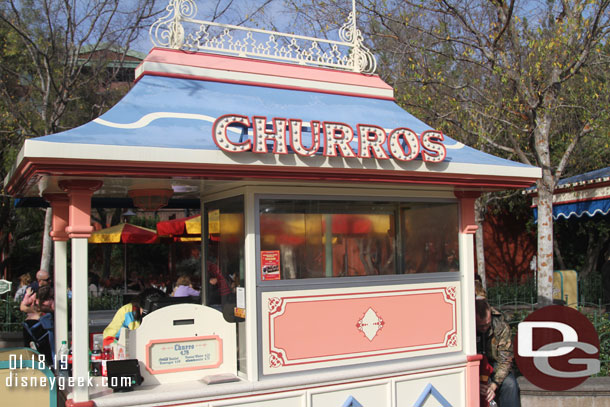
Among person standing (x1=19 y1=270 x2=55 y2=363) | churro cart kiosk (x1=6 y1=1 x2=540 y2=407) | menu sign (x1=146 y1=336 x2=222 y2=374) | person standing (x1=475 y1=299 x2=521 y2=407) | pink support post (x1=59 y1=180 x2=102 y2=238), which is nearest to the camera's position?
pink support post (x1=59 y1=180 x2=102 y2=238)

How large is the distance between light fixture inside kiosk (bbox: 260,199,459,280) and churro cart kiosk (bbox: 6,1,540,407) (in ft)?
0.05

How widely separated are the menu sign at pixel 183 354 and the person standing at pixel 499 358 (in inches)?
125

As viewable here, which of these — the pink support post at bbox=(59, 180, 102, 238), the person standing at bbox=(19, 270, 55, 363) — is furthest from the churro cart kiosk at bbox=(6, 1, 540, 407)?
the person standing at bbox=(19, 270, 55, 363)

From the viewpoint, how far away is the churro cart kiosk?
551 cm

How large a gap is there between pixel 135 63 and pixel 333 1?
7.99 metres

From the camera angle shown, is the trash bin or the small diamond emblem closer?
the small diamond emblem

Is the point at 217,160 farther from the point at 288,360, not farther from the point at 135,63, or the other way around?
the point at 135,63

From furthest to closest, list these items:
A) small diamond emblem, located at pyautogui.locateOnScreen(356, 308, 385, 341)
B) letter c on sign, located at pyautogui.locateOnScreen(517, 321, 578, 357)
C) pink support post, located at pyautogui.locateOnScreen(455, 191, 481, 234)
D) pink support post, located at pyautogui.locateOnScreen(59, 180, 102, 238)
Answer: letter c on sign, located at pyautogui.locateOnScreen(517, 321, 578, 357)
pink support post, located at pyautogui.locateOnScreen(455, 191, 481, 234)
small diamond emblem, located at pyautogui.locateOnScreen(356, 308, 385, 341)
pink support post, located at pyautogui.locateOnScreen(59, 180, 102, 238)

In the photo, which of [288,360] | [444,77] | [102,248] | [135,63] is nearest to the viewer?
[288,360]

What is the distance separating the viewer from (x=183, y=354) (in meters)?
6.17

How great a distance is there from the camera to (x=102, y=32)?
12.9m

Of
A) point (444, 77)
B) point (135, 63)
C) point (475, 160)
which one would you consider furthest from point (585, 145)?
point (135, 63)

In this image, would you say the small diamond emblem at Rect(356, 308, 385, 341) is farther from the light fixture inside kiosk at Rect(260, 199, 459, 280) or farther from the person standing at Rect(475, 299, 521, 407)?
the person standing at Rect(475, 299, 521, 407)

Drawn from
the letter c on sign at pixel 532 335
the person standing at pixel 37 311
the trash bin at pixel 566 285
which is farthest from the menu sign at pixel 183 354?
the trash bin at pixel 566 285
